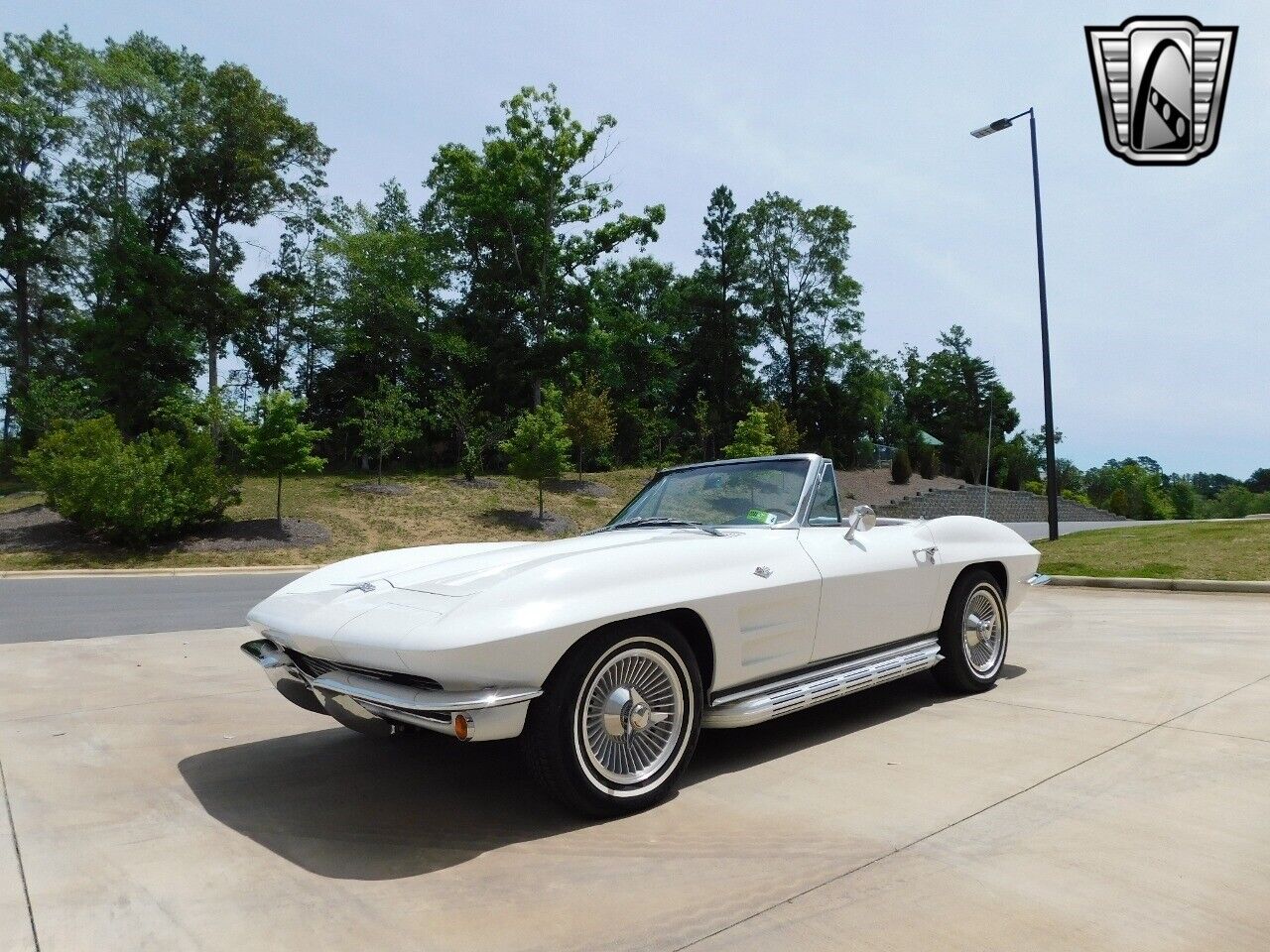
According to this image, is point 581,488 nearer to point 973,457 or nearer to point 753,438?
point 753,438

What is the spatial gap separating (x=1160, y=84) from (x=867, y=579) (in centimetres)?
535

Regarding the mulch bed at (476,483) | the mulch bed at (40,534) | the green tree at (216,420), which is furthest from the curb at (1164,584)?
the mulch bed at (476,483)

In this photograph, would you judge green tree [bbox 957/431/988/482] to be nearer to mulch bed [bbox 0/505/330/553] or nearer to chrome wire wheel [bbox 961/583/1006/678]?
mulch bed [bbox 0/505/330/553]

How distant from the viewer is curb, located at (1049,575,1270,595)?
9523 mm

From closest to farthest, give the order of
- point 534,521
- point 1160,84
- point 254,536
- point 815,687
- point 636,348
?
point 815,687
point 1160,84
point 254,536
point 534,521
point 636,348

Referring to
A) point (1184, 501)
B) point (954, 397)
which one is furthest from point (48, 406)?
point (1184, 501)

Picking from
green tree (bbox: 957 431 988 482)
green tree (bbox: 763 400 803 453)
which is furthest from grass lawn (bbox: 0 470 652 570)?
green tree (bbox: 957 431 988 482)

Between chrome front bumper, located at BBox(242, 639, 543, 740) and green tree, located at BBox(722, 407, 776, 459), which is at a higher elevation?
green tree, located at BBox(722, 407, 776, 459)

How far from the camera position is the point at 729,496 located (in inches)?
179

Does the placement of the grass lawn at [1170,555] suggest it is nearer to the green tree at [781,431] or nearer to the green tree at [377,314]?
the green tree at [781,431]

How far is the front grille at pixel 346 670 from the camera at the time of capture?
9.61ft

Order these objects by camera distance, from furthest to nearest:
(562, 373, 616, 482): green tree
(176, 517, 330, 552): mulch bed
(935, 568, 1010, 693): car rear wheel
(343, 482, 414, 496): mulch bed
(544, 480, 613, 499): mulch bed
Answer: (562, 373, 616, 482): green tree
(544, 480, 613, 499): mulch bed
(343, 482, 414, 496): mulch bed
(176, 517, 330, 552): mulch bed
(935, 568, 1010, 693): car rear wheel

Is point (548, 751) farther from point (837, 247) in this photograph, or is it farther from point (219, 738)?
point (837, 247)

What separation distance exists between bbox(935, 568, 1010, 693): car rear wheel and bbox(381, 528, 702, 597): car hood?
1817mm
